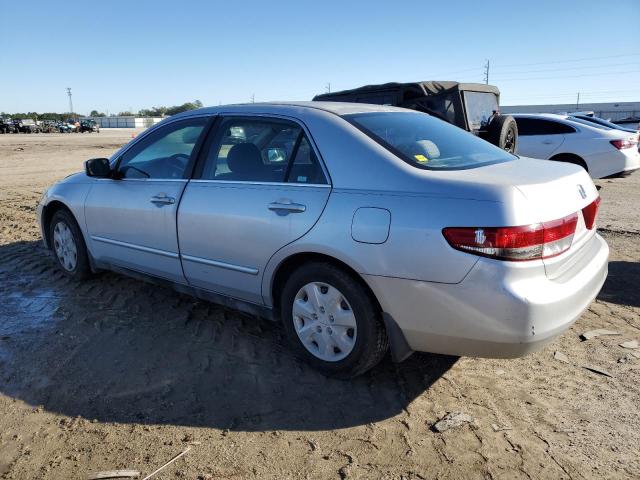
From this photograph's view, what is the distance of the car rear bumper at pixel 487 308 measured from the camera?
249 centimetres

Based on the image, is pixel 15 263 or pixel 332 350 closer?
pixel 332 350

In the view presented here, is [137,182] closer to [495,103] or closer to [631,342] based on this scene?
[631,342]

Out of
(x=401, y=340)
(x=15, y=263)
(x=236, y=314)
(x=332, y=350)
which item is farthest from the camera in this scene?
(x=15, y=263)

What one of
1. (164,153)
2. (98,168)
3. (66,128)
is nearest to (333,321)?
(164,153)

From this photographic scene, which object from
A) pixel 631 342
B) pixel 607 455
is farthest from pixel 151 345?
pixel 631 342

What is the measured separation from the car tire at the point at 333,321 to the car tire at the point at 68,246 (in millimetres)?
2445

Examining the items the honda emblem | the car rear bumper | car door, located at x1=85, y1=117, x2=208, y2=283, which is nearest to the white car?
the honda emblem

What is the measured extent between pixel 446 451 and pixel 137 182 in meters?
3.05

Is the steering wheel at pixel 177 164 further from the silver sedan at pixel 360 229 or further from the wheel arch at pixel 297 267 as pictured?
the wheel arch at pixel 297 267

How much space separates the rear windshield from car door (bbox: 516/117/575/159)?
25.3 feet

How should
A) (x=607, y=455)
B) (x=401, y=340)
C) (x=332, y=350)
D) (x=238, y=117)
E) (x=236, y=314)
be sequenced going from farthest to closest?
(x=236, y=314)
(x=238, y=117)
(x=332, y=350)
(x=401, y=340)
(x=607, y=455)

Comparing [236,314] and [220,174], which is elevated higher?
[220,174]

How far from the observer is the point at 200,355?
349 cm

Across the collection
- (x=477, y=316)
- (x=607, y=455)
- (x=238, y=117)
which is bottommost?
(x=607, y=455)
